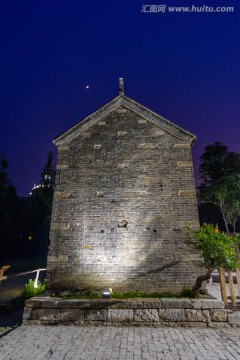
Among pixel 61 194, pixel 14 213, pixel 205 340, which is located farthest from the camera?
pixel 14 213

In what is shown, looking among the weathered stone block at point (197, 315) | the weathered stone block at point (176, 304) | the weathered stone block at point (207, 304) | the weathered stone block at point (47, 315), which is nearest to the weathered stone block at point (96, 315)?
the weathered stone block at point (47, 315)

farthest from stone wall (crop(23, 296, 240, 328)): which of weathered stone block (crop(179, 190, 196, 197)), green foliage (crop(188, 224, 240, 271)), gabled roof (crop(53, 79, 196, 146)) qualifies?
gabled roof (crop(53, 79, 196, 146))

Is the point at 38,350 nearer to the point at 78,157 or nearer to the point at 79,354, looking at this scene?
the point at 79,354

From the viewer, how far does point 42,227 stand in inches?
1189

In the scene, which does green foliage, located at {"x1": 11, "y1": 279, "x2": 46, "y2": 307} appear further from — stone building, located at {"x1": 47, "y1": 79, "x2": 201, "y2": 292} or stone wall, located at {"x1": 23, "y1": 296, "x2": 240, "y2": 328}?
stone wall, located at {"x1": 23, "y1": 296, "x2": 240, "y2": 328}

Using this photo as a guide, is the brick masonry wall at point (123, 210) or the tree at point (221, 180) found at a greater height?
the tree at point (221, 180)

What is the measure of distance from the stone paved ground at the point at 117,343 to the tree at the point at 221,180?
12.9m

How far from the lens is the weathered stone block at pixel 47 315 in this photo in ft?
18.8

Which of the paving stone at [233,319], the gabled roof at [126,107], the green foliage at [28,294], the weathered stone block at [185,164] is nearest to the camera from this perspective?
the paving stone at [233,319]

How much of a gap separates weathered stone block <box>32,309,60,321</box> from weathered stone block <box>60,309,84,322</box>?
5.0 inches

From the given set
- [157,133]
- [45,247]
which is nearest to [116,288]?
[157,133]

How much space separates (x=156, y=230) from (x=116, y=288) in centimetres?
212

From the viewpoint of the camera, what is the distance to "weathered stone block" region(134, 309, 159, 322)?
18.5ft

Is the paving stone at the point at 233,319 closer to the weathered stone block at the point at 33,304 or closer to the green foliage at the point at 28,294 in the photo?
the weathered stone block at the point at 33,304
